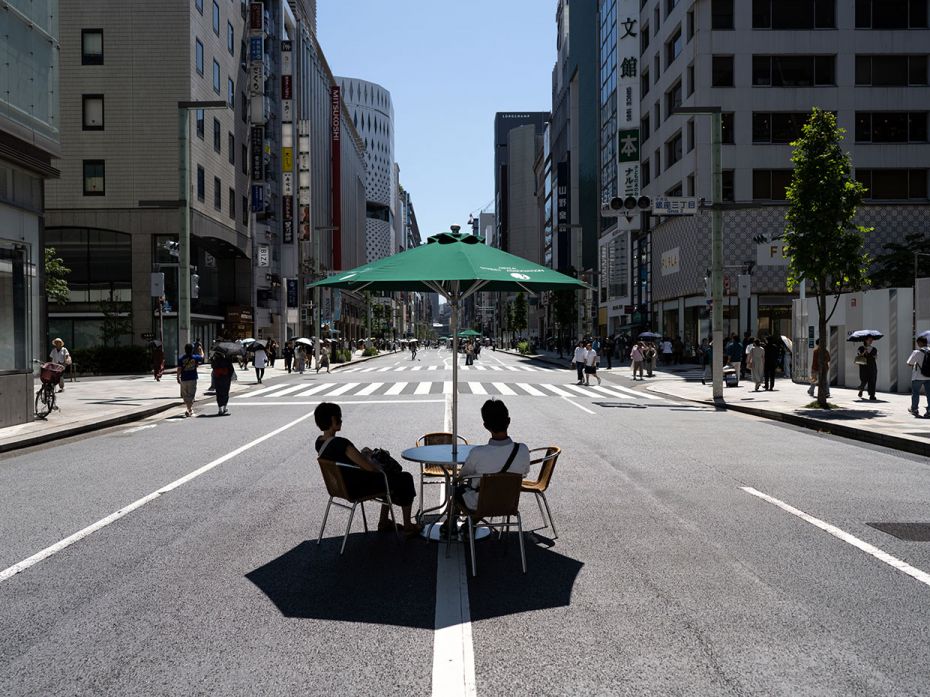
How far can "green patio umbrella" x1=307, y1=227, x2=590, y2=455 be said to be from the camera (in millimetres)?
6672

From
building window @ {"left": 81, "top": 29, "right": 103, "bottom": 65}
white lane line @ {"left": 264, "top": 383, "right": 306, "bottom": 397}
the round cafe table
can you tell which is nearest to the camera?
the round cafe table

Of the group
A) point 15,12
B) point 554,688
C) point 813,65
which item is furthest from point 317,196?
point 554,688

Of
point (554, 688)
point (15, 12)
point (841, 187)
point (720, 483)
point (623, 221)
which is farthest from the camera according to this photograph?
point (623, 221)

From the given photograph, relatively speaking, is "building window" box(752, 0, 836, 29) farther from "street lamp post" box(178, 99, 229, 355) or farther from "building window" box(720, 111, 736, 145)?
"street lamp post" box(178, 99, 229, 355)

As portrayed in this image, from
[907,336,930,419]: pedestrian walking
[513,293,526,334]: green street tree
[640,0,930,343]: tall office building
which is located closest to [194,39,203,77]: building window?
[640,0,930,343]: tall office building

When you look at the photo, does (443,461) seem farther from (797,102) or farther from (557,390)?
(797,102)

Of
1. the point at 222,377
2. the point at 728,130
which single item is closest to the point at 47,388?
the point at 222,377

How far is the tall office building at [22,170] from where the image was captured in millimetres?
15398

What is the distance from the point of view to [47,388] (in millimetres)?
16656

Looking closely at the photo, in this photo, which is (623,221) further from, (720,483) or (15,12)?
(720,483)

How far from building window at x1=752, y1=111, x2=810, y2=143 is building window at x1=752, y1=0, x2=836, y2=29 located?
15.9 ft

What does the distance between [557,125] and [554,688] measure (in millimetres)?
107789

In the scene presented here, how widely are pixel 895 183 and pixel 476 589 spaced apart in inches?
1805

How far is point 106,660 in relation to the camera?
13.5ft
